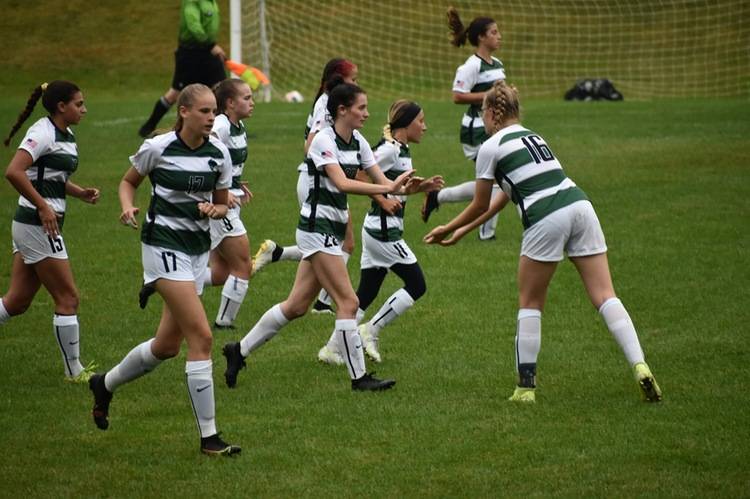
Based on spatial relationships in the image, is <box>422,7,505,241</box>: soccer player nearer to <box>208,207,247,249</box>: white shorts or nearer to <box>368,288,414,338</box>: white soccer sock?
<box>208,207,247,249</box>: white shorts

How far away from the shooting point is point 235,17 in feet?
78.4

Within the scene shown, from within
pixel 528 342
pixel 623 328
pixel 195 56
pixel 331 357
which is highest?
pixel 623 328

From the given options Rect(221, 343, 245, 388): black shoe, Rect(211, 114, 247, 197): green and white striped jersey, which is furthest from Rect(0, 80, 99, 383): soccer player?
Rect(211, 114, 247, 197): green and white striped jersey

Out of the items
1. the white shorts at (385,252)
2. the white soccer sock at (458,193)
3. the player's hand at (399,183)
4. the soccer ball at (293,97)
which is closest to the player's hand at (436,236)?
the player's hand at (399,183)

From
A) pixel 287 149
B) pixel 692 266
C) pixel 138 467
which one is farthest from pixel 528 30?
pixel 138 467

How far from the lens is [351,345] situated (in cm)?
837

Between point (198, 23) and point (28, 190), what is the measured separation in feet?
39.1

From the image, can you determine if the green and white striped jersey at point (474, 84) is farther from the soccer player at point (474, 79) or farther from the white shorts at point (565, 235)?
the white shorts at point (565, 235)

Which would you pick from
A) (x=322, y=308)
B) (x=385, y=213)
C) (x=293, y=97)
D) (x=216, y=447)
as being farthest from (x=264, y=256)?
(x=293, y=97)

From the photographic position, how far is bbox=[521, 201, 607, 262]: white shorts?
7.73 meters

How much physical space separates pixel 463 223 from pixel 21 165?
3051 mm

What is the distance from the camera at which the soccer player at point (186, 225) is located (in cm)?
700

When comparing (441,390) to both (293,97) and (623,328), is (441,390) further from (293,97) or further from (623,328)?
(293,97)

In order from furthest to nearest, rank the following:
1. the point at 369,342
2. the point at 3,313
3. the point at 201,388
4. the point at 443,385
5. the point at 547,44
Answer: the point at 547,44 < the point at 369,342 < the point at 3,313 < the point at 443,385 < the point at 201,388
